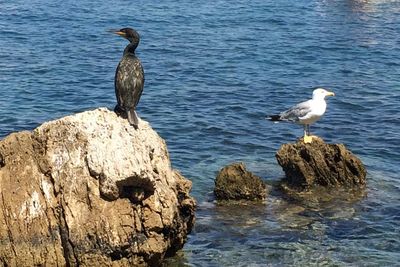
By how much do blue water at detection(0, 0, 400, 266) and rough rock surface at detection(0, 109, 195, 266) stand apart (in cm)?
152

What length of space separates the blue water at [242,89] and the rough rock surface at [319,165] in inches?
23.3

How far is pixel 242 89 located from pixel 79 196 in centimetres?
1414

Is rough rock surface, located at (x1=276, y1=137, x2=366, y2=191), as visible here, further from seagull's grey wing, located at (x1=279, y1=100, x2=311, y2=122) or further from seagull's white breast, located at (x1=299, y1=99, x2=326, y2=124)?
seagull's grey wing, located at (x1=279, y1=100, x2=311, y2=122)

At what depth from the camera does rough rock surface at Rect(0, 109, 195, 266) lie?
40.0ft

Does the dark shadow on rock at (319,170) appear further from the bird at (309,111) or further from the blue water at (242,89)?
the bird at (309,111)

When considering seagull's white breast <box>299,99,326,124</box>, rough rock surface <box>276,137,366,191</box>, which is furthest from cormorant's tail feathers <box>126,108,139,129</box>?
seagull's white breast <box>299,99,326,124</box>

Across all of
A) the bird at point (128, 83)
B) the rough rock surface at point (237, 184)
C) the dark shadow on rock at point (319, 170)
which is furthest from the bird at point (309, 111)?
the bird at point (128, 83)

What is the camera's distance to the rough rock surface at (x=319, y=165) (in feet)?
55.2

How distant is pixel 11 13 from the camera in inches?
1469

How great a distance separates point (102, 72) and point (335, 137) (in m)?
9.62

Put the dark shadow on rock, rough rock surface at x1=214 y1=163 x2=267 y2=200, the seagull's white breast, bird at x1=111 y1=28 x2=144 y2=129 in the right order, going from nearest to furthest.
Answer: bird at x1=111 y1=28 x2=144 y2=129 → rough rock surface at x1=214 y1=163 x2=267 y2=200 → the dark shadow on rock → the seagull's white breast

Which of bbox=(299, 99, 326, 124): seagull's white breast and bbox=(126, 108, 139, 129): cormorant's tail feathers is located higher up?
bbox=(126, 108, 139, 129): cormorant's tail feathers

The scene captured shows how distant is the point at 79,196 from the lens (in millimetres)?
12219

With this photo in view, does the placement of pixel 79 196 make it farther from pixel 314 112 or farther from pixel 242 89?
pixel 242 89
